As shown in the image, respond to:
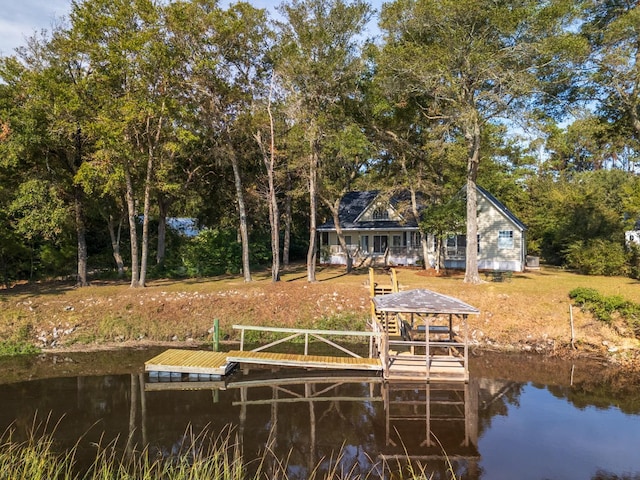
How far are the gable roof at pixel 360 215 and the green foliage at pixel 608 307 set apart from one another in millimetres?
15788

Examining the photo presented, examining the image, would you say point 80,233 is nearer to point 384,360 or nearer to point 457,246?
point 384,360

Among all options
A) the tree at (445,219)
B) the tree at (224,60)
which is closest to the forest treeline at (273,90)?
the tree at (224,60)

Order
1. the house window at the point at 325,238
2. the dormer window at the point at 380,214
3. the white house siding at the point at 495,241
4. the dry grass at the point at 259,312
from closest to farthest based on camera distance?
the dry grass at the point at 259,312 → the white house siding at the point at 495,241 → the dormer window at the point at 380,214 → the house window at the point at 325,238

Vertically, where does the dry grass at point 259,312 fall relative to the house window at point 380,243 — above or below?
below

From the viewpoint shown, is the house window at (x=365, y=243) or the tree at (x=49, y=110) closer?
the tree at (x=49, y=110)

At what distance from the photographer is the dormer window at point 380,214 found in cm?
3681

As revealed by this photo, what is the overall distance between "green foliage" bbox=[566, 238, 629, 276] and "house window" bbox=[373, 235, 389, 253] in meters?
13.9

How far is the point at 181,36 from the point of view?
21625 millimetres

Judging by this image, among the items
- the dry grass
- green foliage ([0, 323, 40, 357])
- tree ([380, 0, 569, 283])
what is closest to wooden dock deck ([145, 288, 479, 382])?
the dry grass

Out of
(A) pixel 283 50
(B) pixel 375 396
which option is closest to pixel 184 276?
(A) pixel 283 50

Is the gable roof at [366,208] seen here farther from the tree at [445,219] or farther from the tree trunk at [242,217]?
the tree trunk at [242,217]

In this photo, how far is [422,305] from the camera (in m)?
13.2

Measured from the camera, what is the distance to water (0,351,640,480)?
30.4 feet

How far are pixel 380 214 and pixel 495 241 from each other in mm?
9792
